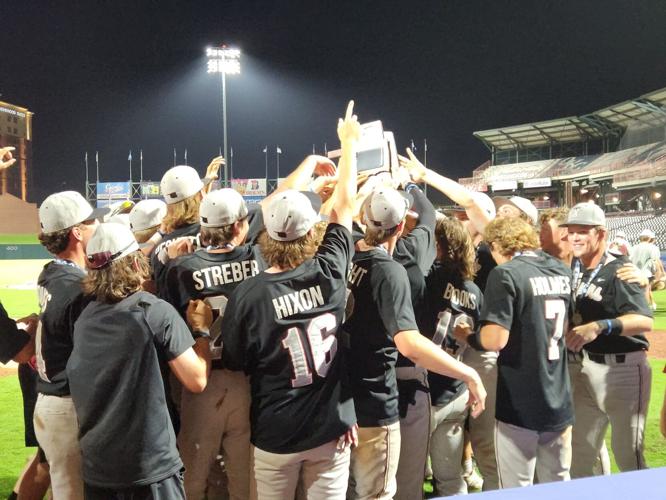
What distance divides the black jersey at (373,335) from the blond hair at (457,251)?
899mm

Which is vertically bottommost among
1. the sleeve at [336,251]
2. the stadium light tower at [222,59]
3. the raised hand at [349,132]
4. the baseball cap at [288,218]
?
the sleeve at [336,251]

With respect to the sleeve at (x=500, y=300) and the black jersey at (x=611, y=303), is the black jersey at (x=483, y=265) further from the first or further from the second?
the sleeve at (x=500, y=300)

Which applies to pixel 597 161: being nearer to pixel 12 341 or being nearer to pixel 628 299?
pixel 628 299

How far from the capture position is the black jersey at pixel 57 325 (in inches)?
107

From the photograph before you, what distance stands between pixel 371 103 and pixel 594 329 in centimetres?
7262

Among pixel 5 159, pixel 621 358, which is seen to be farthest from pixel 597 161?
pixel 5 159

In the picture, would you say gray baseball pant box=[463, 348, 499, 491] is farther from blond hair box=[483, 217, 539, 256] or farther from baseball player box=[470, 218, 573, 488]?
blond hair box=[483, 217, 539, 256]

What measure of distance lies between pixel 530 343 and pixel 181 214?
2.28 meters

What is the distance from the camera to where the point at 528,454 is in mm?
3174

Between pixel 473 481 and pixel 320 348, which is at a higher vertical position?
pixel 320 348

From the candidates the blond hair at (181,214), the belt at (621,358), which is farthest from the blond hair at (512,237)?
the blond hair at (181,214)

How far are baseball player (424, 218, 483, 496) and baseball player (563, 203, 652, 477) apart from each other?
0.71 meters

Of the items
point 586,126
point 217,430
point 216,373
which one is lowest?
point 217,430

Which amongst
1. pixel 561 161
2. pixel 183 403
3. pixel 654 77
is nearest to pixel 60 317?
pixel 183 403
